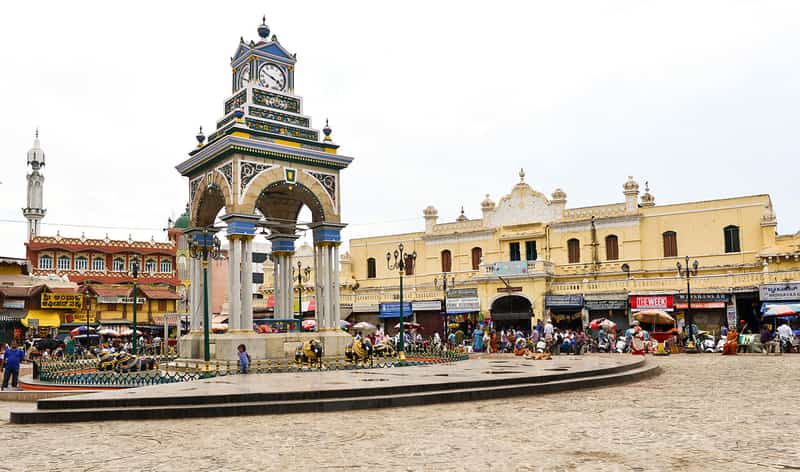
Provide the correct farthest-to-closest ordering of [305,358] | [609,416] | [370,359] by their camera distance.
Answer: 1. [370,359]
2. [305,358]
3. [609,416]

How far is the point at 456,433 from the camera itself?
9.05 m

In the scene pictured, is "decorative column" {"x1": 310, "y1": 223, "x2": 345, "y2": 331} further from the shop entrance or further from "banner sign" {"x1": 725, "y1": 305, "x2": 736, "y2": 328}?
"banner sign" {"x1": 725, "y1": 305, "x2": 736, "y2": 328}

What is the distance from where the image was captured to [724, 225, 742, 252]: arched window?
35688mm

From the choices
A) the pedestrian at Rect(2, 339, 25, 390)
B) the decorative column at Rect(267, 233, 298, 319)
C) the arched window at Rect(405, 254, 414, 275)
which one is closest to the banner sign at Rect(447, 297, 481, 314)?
the arched window at Rect(405, 254, 414, 275)

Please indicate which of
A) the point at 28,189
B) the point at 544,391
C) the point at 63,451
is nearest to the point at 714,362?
the point at 544,391

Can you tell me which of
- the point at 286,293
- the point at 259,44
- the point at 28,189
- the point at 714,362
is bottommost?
the point at 714,362

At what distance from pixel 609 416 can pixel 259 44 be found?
1528 cm

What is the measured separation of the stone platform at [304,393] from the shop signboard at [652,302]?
744 inches

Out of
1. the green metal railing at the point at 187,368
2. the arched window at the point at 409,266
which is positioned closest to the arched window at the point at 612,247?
the arched window at the point at 409,266

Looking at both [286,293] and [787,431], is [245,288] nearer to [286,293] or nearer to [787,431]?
[286,293]

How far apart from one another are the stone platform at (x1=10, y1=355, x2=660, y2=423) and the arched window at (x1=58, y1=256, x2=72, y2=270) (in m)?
41.8

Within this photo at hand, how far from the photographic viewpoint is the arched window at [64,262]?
51906 millimetres

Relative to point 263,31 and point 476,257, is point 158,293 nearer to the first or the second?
point 476,257

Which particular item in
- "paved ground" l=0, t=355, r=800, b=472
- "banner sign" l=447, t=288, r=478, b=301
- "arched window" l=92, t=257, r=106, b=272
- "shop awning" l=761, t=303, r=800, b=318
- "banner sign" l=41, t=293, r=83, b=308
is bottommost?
"paved ground" l=0, t=355, r=800, b=472
